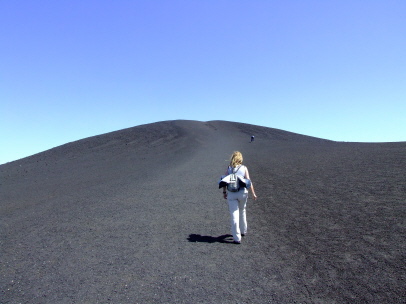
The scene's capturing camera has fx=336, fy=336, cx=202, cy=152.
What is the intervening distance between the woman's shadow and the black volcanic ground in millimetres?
20

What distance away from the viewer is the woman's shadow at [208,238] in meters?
6.32

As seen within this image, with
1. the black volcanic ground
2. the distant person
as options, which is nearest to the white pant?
the distant person

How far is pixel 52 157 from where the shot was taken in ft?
91.0

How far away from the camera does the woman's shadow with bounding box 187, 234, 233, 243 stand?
6.32 metres

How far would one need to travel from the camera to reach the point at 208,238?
6516 millimetres

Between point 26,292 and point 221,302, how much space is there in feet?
8.69

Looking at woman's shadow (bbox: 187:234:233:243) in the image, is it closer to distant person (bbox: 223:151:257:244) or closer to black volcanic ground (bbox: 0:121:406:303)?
black volcanic ground (bbox: 0:121:406:303)

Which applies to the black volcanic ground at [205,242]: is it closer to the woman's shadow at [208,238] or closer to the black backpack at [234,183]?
the woman's shadow at [208,238]

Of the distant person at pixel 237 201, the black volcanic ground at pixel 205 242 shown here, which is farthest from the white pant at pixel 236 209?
the black volcanic ground at pixel 205 242

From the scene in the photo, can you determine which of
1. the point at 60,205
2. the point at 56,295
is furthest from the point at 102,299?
the point at 60,205

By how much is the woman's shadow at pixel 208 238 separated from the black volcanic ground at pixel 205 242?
2 centimetres

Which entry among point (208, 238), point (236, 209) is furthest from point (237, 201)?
point (208, 238)

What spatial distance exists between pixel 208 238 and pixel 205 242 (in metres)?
0.27

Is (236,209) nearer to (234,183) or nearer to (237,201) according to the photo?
(237,201)
